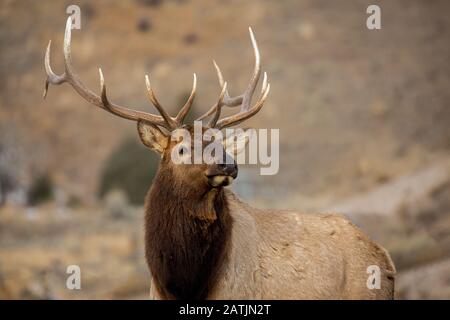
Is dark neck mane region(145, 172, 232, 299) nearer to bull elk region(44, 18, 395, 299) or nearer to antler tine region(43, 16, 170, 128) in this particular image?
bull elk region(44, 18, 395, 299)

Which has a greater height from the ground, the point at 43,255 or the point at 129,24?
the point at 129,24

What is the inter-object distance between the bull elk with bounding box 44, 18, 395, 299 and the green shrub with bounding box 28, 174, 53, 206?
21.5 metres

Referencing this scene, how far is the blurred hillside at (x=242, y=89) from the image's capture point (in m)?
30.2

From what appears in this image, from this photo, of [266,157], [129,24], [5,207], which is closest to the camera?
[5,207]

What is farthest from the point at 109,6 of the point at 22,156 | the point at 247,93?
the point at 247,93

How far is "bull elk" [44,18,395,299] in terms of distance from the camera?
26.3 ft

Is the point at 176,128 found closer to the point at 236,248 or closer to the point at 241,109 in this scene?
the point at 241,109

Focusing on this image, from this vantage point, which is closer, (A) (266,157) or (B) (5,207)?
(B) (5,207)

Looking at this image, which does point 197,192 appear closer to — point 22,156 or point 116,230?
A: point 116,230

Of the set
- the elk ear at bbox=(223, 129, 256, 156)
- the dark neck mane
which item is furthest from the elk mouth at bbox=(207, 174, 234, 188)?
the elk ear at bbox=(223, 129, 256, 156)

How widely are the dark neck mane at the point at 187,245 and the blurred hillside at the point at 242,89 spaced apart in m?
17.3
